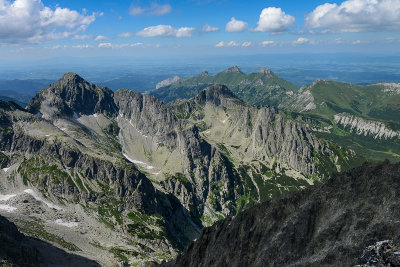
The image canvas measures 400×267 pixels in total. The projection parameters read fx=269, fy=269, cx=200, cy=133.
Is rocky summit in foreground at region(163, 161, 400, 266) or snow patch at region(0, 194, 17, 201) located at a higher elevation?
rocky summit in foreground at region(163, 161, 400, 266)

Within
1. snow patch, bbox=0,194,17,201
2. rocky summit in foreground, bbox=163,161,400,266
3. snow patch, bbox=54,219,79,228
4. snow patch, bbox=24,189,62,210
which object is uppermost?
rocky summit in foreground, bbox=163,161,400,266

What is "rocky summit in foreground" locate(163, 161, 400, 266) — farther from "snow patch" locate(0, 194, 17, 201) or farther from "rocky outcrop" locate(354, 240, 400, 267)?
"snow patch" locate(0, 194, 17, 201)

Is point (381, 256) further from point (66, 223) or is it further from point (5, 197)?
point (5, 197)

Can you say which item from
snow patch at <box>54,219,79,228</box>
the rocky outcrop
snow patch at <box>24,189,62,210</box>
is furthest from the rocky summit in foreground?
snow patch at <box>24,189,62,210</box>

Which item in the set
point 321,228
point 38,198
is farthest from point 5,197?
point 321,228

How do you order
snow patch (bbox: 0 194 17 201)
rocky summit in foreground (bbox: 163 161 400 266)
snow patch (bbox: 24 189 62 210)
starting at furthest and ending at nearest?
snow patch (bbox: 24 189 62 210), snow patch (bbox: 0 194 17 201), rocky summit in foreground (bbox: 163 161 400 266)

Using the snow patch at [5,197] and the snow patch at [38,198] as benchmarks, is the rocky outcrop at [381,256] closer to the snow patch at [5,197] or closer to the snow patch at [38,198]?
the snow patch at [38,198]

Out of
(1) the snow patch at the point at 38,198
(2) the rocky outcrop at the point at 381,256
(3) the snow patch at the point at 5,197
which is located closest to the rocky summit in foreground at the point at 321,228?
(2) the rocky outcrop at the point at 381,256

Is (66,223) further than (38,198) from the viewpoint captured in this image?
No

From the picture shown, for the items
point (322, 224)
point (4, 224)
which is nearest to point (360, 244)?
point (322, 224)
